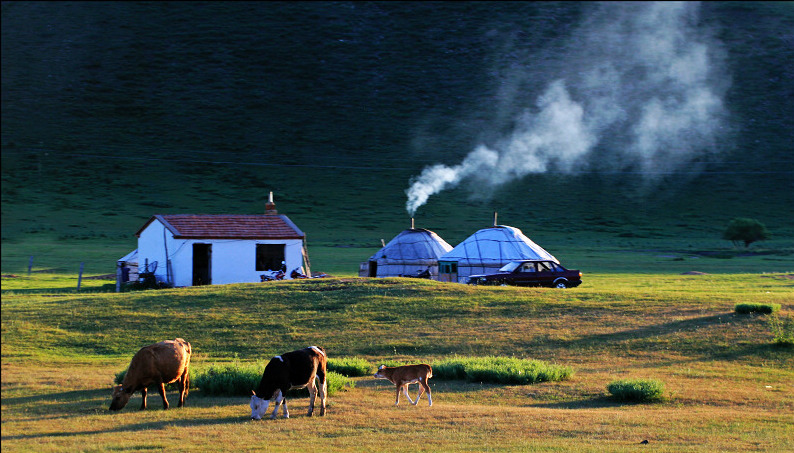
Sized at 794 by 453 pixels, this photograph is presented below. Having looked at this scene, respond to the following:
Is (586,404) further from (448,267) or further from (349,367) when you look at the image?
(448,267)

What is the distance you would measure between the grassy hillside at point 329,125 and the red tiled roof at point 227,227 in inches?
1175

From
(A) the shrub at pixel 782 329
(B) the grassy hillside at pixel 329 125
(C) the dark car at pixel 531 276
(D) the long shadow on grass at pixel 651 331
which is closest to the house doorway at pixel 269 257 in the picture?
(C) the dark car at pixel 531 276

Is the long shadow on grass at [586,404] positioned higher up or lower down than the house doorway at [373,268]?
lower down

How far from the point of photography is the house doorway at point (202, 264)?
3488 centimetres

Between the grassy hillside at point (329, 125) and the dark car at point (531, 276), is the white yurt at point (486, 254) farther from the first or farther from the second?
the grassy hillside at point (329, 125)

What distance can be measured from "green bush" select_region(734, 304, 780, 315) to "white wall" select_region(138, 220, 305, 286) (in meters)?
18.5

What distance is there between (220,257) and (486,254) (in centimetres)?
1116

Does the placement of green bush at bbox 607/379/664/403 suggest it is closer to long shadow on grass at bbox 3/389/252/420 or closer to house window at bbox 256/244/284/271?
long shadow on grass at bbox 3/389/252/420

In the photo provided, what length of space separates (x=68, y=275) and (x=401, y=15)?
124 m

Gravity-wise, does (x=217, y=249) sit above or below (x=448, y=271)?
above

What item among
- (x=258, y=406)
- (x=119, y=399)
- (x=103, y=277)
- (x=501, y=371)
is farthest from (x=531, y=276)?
(x=119, y=399)

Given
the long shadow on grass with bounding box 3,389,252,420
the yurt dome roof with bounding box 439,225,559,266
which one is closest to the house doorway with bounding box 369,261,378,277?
the yurt dome roof with bounding box 439,225,559,266

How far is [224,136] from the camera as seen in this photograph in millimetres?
132000

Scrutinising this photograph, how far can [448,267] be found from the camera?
121ft
